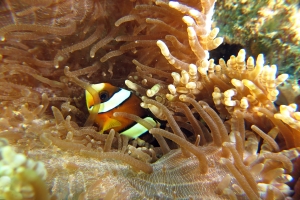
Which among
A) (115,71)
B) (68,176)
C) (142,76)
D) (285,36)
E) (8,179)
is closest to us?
(8,179)

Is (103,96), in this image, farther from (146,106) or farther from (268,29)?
(268,29)

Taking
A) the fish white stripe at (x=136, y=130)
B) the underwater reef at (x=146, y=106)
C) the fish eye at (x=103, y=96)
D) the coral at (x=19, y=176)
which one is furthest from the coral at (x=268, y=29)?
the coral at (x=19, y=176)

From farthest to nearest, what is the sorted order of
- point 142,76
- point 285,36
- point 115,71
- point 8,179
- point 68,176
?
point 115,71
point 142,76
point 285,36
point 68,176
point 8,179

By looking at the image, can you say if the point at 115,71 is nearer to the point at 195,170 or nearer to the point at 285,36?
the point at 195,170

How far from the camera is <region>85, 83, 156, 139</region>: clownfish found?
5.53ft

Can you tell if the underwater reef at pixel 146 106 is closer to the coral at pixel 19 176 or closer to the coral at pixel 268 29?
the coral at pixel 19 176

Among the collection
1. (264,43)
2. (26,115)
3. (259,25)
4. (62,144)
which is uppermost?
(259,25)

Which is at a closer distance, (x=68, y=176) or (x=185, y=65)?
(x=68, y=176)

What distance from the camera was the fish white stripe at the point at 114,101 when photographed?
169 centimetres

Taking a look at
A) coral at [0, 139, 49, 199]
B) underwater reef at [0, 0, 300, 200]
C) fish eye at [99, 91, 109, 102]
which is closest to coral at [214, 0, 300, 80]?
underwater reef at [0, 0, 300, 200]

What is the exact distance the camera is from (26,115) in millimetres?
1538

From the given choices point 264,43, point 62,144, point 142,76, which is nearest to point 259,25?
point 264,43

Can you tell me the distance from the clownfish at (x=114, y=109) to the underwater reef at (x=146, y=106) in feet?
0.17

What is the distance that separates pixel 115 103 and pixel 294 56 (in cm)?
117
